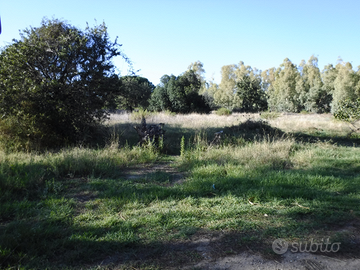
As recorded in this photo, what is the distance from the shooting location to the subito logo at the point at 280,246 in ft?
9.20

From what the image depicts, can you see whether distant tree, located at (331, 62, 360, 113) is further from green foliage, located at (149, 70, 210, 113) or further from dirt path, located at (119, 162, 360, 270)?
dirt path, located at (119, 162, 360, 270)

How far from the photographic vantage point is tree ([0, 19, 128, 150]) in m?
8.66

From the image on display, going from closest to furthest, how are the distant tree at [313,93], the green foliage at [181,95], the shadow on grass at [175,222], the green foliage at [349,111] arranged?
the shadow on grass at [175,222] → the green foliage at [349,111] → the green foliage at [181,95] → the distant tree at [313,93]

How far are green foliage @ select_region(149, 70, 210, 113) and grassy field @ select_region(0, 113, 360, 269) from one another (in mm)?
Result: 20753

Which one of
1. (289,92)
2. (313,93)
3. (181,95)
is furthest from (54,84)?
(289,92)

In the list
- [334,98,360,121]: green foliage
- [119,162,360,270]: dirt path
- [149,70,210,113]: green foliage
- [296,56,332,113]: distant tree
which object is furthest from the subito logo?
[296,56,332,113]: distant tree

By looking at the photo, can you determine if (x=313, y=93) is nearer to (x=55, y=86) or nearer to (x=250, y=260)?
(x=55, y=86)

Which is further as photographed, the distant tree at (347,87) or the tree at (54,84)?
the distant tree at (347,87)

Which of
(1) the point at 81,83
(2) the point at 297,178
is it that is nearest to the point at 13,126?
(1) the point at 81,83

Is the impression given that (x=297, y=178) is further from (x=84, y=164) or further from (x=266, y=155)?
(x=84, y=164)

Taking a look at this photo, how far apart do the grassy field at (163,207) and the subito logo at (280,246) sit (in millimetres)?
69

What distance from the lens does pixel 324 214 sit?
148 inches

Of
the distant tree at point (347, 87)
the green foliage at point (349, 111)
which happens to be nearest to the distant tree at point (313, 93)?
the distant tree at point (347, 87)

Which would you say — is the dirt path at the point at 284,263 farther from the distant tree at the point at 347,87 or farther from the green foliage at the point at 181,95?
the distant tree at the point at 347,87
